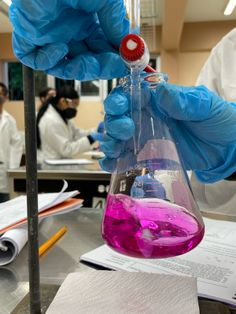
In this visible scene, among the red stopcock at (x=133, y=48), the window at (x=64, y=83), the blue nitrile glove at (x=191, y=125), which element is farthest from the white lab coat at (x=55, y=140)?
the red stopcock at (x=133, y=48)

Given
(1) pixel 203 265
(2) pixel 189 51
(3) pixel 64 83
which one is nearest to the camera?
(1) pixel 203 265

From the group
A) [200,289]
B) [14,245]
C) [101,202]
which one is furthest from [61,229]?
[101,202]

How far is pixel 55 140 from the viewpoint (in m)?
2.49

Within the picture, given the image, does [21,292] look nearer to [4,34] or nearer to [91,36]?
[91,36]

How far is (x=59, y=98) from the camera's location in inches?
104

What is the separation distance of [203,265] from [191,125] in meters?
0.24

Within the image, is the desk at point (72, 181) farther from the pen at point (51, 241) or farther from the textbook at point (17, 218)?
the pen at point (51, 241)

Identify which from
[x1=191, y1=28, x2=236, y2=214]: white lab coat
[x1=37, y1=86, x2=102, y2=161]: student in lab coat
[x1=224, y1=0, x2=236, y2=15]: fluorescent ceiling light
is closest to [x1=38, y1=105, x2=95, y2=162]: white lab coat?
[x1=37, y1=86, x2=102, y2=161]: student in lab coat

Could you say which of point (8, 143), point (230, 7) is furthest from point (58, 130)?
point (230, 7)

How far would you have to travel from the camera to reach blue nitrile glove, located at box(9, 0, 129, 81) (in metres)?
0.35

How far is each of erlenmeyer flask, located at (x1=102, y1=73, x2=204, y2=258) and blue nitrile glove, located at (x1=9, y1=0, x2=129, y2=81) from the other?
5cm

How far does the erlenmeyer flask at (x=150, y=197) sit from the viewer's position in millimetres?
389

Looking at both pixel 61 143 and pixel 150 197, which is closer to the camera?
pixel 150 197

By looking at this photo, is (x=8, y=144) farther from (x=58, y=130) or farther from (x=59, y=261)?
(x=59, y=261)
